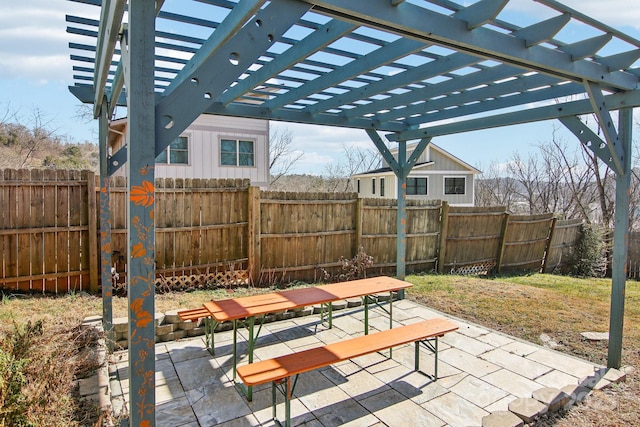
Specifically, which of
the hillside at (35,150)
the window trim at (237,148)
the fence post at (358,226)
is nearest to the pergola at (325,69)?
the fence post at (358,226)

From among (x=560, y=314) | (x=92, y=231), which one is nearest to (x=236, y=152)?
(x=92, y=231)

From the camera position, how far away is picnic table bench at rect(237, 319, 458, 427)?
2.63 m

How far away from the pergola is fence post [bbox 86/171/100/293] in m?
1.42

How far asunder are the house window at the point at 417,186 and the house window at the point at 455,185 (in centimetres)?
107

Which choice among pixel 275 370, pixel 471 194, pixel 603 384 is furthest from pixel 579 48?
pixel 471 194

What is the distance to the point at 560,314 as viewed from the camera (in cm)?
546

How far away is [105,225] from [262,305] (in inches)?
70.1

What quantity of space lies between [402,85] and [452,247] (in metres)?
5.79

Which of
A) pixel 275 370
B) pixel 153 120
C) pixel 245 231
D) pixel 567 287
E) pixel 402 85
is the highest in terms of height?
pixel 402 85

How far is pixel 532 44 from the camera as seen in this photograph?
2639 millimetres

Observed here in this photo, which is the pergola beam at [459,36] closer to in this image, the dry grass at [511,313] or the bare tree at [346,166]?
the dry grass at [511,313]

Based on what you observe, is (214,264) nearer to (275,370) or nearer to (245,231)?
(245,231)

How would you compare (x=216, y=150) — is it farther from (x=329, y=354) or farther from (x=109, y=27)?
(x=109, y=27)

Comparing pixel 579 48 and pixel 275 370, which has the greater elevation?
pixel 579 48
